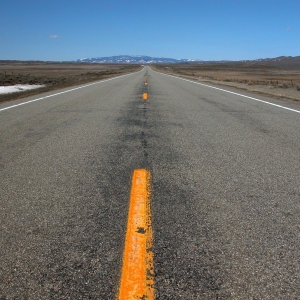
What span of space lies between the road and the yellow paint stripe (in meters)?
0.05

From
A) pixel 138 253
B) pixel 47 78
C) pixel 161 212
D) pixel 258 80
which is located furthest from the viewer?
pixel 258 80

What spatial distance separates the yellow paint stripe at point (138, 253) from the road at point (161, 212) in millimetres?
50

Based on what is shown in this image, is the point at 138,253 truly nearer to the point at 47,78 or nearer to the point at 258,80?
the point at 47,78

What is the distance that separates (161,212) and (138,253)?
63 centimetres

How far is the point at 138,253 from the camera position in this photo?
212 cm

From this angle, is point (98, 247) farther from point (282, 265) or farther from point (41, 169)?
point (41, 169)

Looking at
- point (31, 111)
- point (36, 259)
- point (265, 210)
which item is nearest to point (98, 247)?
point (36, 259)

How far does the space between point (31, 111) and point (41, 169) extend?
5.39m

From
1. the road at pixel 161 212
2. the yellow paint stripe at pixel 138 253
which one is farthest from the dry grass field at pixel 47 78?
the yellow paint stripe at pixel 138 253

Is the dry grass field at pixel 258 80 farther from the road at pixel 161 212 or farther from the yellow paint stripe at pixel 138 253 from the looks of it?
the yellow paint stripe at pixel 138 253

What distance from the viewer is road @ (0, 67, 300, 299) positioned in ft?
6.16

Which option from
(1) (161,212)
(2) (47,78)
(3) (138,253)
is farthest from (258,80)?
(3) (138,253)

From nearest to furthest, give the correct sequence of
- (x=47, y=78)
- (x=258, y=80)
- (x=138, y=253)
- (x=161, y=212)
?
1. (x=138, y=253)
2. (x=161, y=212)
3. (x=47, y=78)
4. (x=258, y=80)

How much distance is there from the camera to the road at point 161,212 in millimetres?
1878
